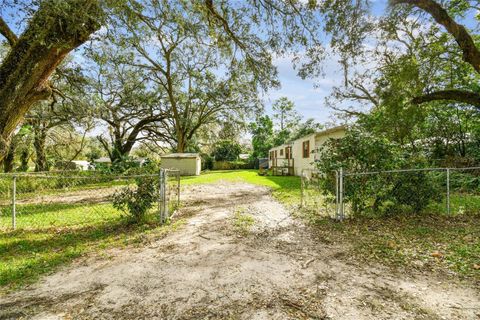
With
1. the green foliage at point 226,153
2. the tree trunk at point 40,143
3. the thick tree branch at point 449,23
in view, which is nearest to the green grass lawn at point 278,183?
the thick tree branch at point 449,23

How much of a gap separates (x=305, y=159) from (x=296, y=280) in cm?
1418

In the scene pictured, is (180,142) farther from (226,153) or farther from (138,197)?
(138,197)

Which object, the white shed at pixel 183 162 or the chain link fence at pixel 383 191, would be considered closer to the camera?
the chain link fence at pixel 383 191

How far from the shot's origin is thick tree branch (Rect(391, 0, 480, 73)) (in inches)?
240

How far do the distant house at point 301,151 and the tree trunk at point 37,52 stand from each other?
35.0ft

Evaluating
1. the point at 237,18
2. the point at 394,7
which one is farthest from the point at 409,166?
the point at 237,18

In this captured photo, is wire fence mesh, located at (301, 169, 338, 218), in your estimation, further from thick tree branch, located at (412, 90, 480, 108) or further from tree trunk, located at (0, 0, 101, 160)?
tree trunk, located at (0, 0, 101, 160)

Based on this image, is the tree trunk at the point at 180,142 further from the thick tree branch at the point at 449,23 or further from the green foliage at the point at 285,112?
the green foliage at the point at 285,112

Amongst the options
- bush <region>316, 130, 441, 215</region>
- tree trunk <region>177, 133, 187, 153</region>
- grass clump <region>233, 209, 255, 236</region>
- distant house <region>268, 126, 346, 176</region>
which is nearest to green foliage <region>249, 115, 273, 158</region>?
distant house <region>268, 126, 346, 176</region>

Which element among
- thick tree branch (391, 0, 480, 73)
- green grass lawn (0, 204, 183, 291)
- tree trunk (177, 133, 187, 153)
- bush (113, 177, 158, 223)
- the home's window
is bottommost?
green grass lawn (0, 204, 183, 291)

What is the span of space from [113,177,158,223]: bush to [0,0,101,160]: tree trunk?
221 cm

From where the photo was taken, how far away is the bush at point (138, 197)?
578 cm

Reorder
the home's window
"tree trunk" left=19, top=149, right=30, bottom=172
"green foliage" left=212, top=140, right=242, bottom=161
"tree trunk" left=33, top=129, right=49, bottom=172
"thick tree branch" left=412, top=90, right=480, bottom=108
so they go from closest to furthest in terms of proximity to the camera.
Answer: "thick tree branch" left=412, top=90, right=480, bottom=108 < "tree trunk" left=33, top=129, right=49, bottom=172 < the home's window < "tree trunk" left=19, top=149, right=30, bottom=172 < "green foliage" left=212, top=140, right=242, bottom=161

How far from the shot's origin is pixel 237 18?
6.27 meters
